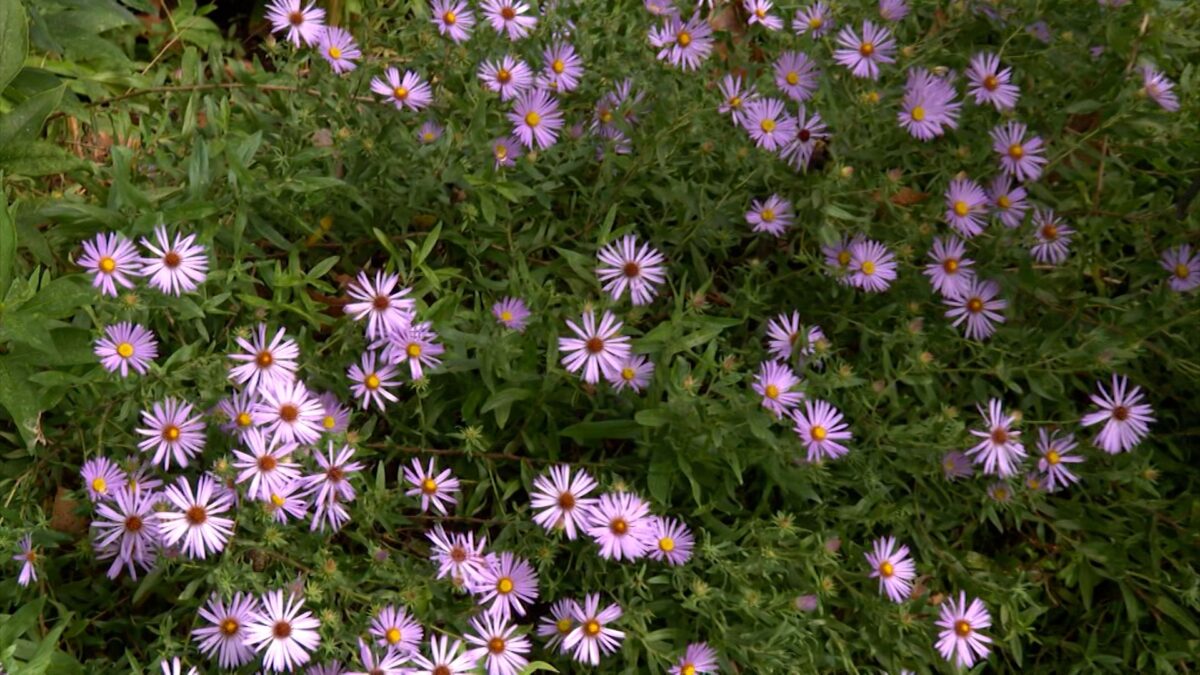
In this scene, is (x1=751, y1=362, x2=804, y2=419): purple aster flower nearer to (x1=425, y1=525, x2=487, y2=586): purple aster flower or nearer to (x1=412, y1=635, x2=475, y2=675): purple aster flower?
(x1=425, y1=525, x2=487, y2=586): purple aster flower

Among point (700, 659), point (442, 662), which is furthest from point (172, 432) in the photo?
point (700, 659)

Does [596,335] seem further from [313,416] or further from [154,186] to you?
[154,186]

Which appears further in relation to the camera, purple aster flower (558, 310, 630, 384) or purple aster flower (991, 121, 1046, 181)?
purple aster flower (991, 121, 1046, 181)

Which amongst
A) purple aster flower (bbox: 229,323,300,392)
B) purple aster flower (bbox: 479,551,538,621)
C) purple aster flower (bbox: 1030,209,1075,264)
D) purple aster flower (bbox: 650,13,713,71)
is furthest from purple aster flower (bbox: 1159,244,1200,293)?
purple aster flower (bbox: 229,323,300,392)

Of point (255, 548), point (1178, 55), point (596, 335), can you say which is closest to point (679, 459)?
point (596, 335)

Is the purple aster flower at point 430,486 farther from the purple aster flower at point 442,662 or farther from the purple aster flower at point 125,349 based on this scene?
the purple aster flower at point 125,349

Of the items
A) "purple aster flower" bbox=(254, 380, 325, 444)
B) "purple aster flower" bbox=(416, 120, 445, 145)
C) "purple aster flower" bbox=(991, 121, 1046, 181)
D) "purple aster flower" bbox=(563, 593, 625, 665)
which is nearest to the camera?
"purple aster flower" bbox=(254, 380, 325, 444)
